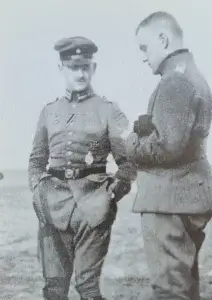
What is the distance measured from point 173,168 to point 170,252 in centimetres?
20

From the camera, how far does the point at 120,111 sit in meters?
1.33

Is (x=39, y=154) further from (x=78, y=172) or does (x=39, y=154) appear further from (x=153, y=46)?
(x=153, y=46)

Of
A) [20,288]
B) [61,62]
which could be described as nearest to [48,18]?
[61,62]

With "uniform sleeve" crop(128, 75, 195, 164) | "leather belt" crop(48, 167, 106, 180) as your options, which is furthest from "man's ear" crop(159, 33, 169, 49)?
"leather belt" crop(48, 167, 106, 180)

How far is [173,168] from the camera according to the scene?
3.82 feet

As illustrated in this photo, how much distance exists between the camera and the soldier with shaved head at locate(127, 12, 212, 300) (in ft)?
3.68

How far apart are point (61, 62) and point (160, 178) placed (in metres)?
0.46

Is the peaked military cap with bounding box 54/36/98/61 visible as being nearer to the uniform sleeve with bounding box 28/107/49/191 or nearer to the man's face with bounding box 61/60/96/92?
the man's face with bounding box 61/60/96/92

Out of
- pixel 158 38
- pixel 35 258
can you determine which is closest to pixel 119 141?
pixel 158 38

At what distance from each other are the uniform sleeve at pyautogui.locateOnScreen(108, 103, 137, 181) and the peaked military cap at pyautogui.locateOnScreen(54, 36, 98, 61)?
0.55ft

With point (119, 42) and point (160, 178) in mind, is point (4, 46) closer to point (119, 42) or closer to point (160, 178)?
point (119, 42)

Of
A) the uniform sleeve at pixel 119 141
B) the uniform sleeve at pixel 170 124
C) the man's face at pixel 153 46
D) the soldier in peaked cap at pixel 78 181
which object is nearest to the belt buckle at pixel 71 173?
the soldier in peaked cap at pixel 78 181

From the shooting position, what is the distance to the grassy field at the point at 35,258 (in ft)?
4.37

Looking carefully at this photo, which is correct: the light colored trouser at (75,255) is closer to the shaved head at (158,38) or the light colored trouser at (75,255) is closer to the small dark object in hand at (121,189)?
the small dark object in hand at (121,189)
